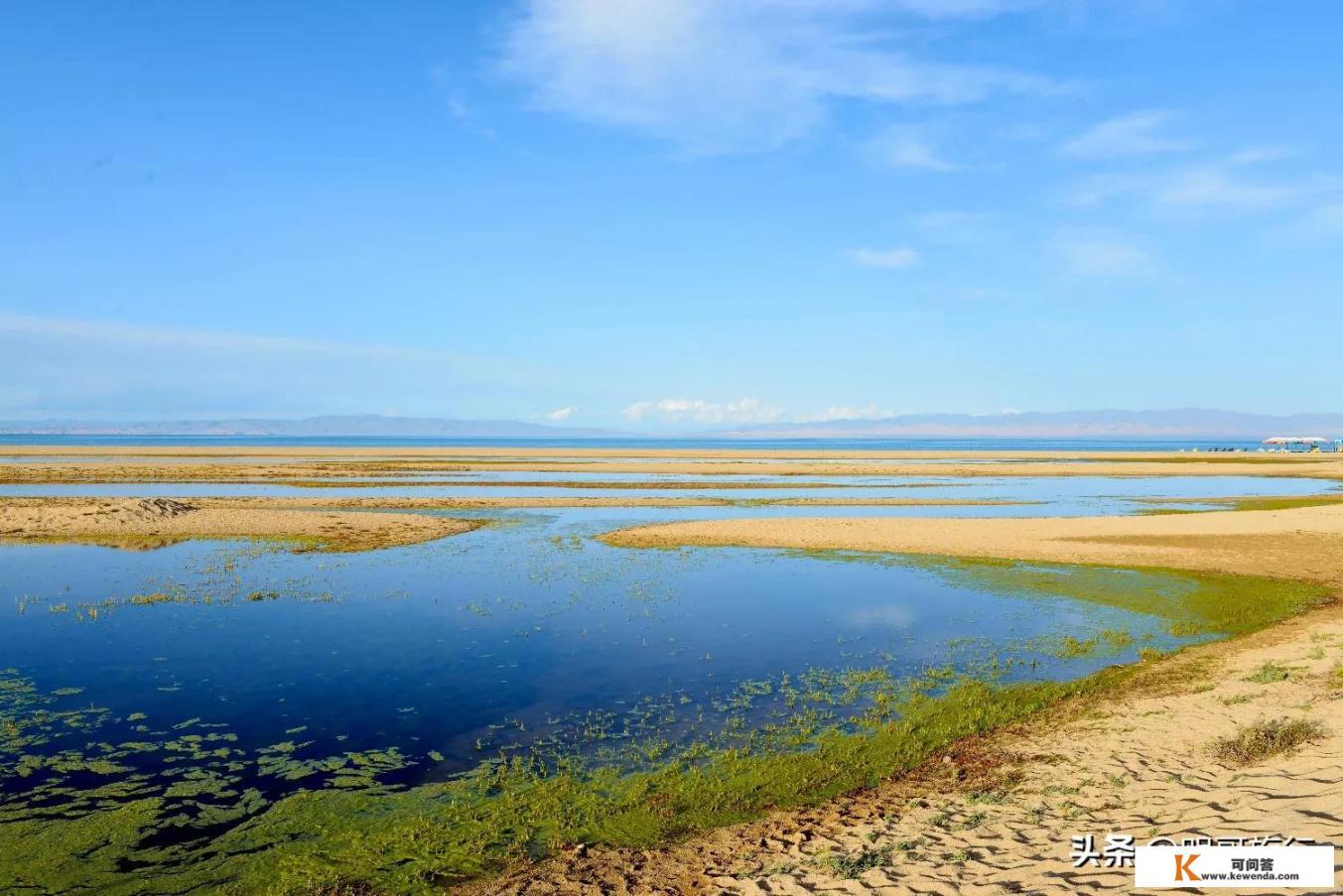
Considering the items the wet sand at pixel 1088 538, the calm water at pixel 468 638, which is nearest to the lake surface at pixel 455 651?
the calm water at pixel 468 638

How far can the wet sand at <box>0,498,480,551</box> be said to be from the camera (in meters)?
37.7

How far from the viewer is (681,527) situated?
4234 cm

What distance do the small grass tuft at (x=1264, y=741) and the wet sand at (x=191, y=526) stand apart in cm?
3228

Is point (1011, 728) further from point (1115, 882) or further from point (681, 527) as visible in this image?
Answer: point (681, 527)

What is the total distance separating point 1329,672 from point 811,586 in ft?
46.6

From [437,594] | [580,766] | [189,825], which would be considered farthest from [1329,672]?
[437,594]

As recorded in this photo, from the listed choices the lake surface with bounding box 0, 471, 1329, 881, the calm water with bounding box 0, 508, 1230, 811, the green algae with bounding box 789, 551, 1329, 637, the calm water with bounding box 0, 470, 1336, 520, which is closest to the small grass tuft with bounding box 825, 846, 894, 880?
the lake surface with bounding box 0, 471, 1329, 881

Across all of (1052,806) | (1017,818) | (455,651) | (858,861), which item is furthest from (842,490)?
(858,861)

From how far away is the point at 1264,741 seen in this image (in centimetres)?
1173

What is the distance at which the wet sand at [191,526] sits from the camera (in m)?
37.7

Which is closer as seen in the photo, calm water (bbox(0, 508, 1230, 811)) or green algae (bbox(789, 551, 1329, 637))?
calm water (bbox(0, 508, 1230, 811))

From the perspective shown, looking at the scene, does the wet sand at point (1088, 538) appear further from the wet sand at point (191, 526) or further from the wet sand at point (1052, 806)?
the wet sand at point (1052, 806)

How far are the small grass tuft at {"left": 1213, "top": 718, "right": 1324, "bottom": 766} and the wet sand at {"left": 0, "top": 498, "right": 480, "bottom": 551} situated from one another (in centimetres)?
3228

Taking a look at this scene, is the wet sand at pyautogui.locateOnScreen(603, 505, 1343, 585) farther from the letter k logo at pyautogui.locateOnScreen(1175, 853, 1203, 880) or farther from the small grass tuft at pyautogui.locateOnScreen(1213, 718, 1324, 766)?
the letter k logo at pyautogui.locateOnScreen(1175, 853, 1203, 880)
